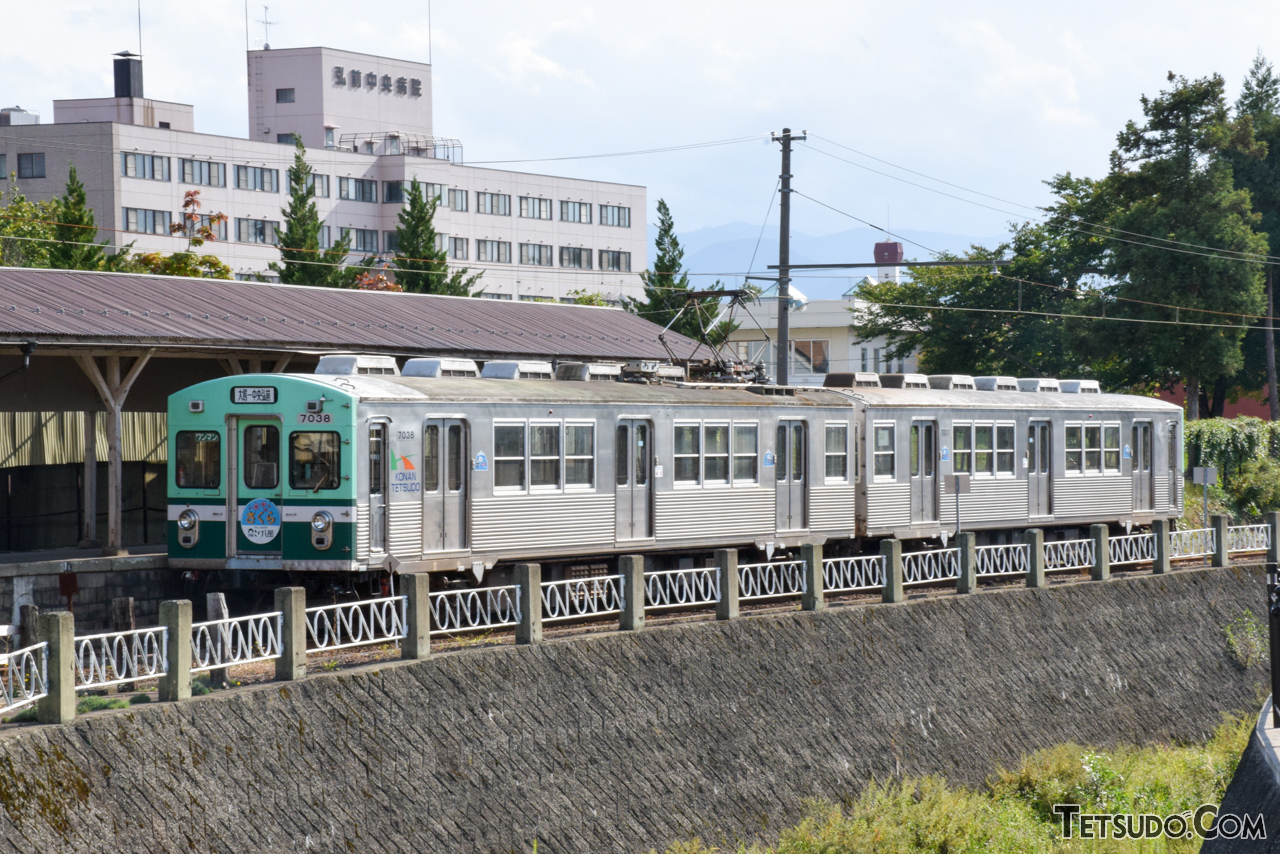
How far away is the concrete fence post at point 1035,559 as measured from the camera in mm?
21875

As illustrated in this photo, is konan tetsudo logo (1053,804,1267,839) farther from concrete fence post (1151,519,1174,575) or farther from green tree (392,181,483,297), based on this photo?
green tree (392,181,483,297)

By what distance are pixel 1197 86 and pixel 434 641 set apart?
113 ft

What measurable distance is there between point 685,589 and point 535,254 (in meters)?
56.6

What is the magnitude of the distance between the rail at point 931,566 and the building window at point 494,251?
4885cm

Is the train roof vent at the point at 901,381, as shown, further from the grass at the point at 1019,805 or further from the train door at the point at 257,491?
the train door at the point at 257,491

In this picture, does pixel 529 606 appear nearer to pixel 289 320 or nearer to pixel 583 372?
pixel 583 372

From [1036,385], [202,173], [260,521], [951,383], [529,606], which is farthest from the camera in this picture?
[202,173]

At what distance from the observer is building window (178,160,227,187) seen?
62.1 metres

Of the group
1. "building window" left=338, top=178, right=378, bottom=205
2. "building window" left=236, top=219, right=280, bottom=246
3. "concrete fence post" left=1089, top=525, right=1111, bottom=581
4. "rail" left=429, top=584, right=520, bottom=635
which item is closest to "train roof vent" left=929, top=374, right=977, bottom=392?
"concrete fence post" left=1089, top=525, right=1111, bottom=581

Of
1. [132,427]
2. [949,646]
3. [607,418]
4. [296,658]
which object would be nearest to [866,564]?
[949,646]

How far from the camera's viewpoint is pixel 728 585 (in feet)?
57.1

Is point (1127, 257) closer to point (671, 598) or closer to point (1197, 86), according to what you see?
point (1197, 86)

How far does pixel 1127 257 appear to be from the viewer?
140ft

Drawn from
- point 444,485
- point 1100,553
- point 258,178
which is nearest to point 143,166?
point 258,178
